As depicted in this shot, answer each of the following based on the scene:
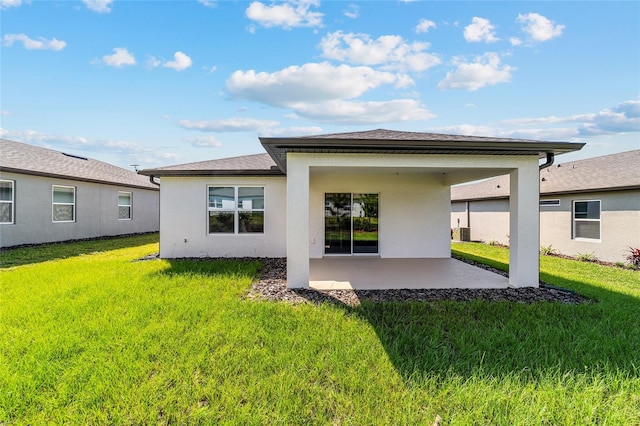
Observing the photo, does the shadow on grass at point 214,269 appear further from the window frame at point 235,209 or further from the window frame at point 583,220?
the window frame at point 583,220

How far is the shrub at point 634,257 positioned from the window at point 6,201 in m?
23.4

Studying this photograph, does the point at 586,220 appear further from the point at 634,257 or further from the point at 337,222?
the point at 337,222

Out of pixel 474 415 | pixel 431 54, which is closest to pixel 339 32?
pixel 431 54

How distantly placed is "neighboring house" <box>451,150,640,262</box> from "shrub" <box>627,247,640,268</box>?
16 centimetres

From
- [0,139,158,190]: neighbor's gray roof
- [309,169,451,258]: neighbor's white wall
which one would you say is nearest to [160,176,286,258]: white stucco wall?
[309,169,451,258]: neighbor's white wall

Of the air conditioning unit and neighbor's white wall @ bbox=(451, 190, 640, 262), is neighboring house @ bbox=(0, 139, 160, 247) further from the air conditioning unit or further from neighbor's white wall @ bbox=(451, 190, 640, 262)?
neighbor's white wall @ bbox=(451, 190, 640, 262)

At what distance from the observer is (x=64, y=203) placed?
1491cm

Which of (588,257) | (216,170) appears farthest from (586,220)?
(216,170)

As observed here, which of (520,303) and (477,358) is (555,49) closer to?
(520,303)

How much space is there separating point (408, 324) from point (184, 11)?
11486 millimetres

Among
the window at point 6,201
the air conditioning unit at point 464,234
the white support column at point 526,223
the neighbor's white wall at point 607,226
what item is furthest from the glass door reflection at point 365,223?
the window at point 6,201

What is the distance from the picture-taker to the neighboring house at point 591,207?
10.9 metres

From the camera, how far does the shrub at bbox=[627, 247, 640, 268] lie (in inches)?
410

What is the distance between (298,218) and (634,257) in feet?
38.7
